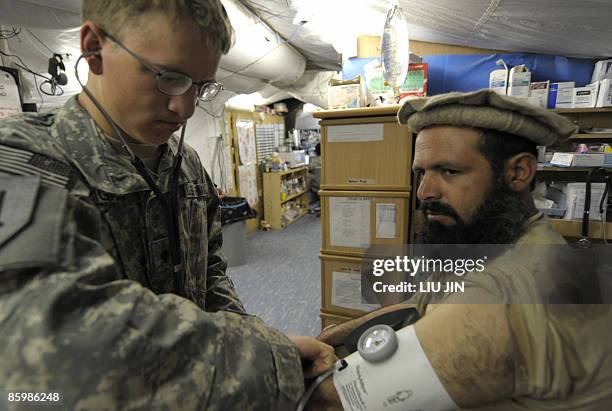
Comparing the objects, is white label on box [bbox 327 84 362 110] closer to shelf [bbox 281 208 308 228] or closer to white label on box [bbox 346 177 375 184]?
white label on box [bbox 346 177 375 184]

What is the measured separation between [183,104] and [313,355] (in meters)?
0.60

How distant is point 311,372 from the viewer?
678mm

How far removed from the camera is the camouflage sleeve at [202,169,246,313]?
3.10ft

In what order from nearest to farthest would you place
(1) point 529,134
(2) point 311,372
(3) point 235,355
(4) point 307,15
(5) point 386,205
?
(3) point 235,355 → (2) point 311,372 → (1) point 529,134 → (5) point 386,205 → (4) point 307,15

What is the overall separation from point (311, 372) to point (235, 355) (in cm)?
27

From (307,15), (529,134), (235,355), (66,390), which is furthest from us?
(307,15)

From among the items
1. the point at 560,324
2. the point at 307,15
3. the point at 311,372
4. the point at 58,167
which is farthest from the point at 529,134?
the point at 307,15

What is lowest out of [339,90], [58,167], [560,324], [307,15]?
[560,324]

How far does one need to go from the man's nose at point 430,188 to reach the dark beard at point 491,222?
2 centimetres

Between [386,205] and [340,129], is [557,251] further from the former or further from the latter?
[340,129]

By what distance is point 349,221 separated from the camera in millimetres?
1830

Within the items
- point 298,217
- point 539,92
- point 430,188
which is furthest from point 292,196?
point 430,188

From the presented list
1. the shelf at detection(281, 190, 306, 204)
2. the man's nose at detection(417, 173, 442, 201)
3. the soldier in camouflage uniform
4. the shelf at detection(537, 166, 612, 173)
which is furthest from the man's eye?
the shelf at detection(281, 190, 306, 204)

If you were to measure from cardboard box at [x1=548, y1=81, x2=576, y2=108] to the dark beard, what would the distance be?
199 cm
